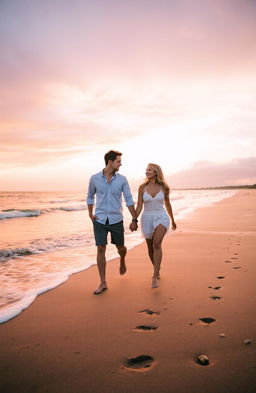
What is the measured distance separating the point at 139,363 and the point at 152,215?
2.75m

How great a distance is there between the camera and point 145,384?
220 centimetres

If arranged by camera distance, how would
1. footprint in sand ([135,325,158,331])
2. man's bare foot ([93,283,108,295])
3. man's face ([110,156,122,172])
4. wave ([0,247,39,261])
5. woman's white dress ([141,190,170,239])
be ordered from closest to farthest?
footprint in sand ([135,325,158,331]) → man's bare foot ([93,283,108,295]) → man's face ([110,156,122,172]) → woman's white dress ([141,190,170,239]) → wave ([0,247,39,261])

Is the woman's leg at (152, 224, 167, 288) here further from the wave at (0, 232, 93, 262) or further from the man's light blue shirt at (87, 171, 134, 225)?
the wave at (0, 232, 93, 262)

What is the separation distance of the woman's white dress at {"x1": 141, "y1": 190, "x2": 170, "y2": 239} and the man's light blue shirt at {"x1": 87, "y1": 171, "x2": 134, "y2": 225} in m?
0.43

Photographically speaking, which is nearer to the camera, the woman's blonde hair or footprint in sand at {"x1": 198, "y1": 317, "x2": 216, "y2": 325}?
footprint in sand at {"x1": 198, "y1": 317, "x2": 216, "y2": 325}

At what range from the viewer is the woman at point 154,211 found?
15.9ft

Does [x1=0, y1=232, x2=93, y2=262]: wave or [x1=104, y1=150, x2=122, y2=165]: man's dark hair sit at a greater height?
[x1=104, y1=150, x2=122, y2=165]: man's dark hair

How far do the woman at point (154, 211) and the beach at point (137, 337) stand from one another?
1.89 feet

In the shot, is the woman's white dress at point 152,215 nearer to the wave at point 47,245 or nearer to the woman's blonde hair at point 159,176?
the woman's blonde hair at point 159,176

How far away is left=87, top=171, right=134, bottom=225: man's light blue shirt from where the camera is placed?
181 inches

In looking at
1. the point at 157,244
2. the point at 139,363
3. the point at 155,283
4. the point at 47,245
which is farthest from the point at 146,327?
the point at 47,245

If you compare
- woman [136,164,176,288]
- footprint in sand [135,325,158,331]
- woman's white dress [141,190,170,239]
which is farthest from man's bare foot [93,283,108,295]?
footprint in sand [135,325,158,331]

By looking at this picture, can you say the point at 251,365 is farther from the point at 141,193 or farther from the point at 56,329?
the point at 141,193

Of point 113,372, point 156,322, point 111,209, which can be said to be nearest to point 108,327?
point 156,322
